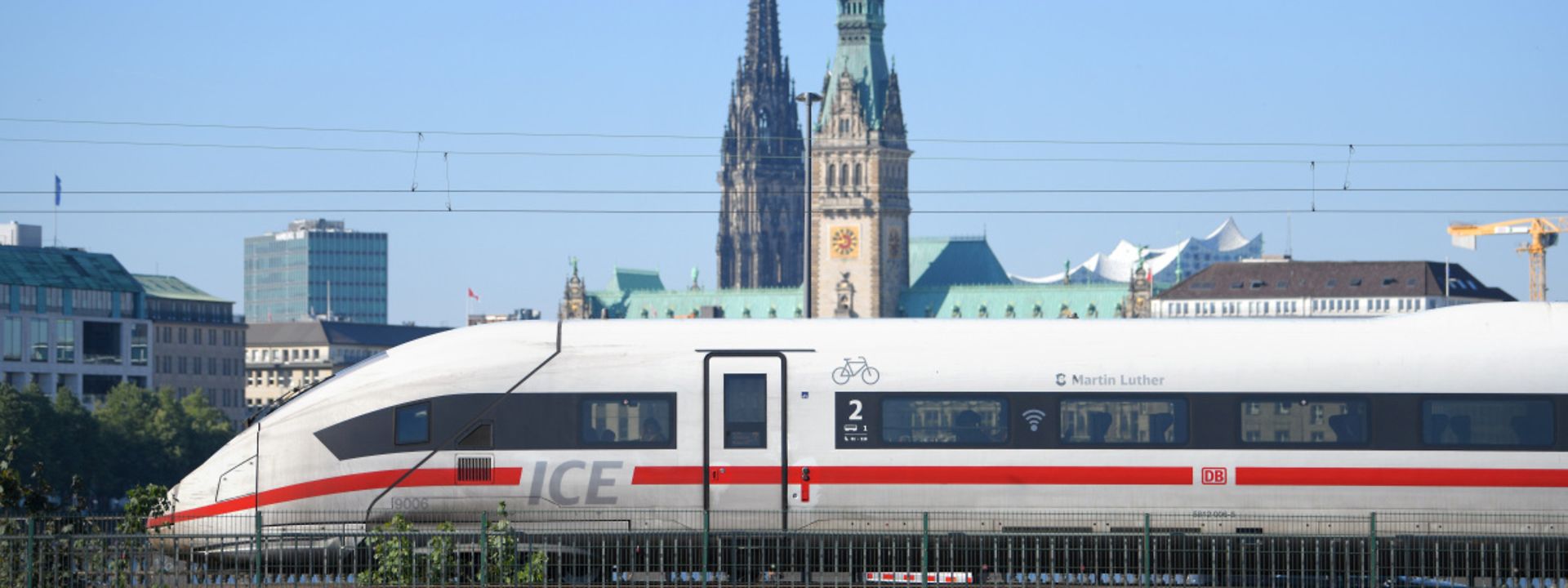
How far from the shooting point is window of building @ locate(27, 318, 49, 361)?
488 feet

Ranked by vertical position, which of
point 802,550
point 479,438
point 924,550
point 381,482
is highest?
point 479,438

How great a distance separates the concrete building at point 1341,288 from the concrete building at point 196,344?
7542 centimetres

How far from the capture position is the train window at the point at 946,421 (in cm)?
3044

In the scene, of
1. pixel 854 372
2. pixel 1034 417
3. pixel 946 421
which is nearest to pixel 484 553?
pixel 854 372

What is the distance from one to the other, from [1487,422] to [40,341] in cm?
13126

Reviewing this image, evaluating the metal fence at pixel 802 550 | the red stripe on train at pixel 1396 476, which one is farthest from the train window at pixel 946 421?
the red stripe on train at pixel 1396 476

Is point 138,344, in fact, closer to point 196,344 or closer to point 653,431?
point 196,344

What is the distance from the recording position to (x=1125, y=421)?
30.5 meters

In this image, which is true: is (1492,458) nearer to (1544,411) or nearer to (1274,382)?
(1544,411)

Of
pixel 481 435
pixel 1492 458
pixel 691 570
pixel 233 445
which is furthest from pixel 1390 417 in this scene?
pixel 233 445

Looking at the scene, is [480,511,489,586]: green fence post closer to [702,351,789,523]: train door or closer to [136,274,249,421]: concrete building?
[702,351,789,523]: train door

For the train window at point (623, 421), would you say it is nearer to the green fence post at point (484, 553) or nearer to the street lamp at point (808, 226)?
the green fence post at point (484, 553)

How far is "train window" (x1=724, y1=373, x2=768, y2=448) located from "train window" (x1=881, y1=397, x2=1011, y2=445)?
1.54 meters

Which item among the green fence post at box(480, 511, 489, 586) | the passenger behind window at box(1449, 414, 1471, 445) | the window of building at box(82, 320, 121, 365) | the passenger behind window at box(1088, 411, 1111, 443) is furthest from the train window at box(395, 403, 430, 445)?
the window of building at box(82, 320, 121, 365)
